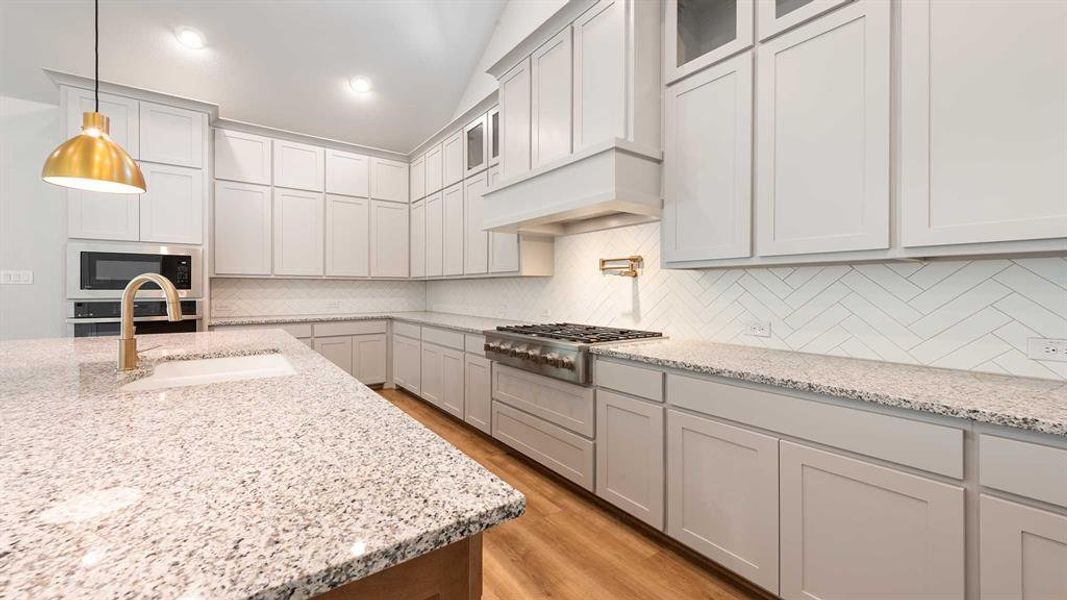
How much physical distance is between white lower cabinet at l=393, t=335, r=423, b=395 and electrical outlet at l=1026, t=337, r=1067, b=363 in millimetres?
4018

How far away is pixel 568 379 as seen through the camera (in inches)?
95.2

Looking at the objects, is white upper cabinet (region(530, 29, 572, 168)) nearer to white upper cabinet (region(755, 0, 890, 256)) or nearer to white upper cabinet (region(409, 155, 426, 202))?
white upper cabinet (region(755, 0, 890, 256))

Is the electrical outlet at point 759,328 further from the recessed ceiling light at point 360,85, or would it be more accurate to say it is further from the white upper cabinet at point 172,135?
the white upper cabinet at point 172,135

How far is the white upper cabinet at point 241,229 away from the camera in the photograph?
413cm

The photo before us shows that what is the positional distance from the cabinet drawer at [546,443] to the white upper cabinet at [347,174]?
3.14m

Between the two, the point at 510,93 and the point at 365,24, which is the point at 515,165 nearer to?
the point at 510,93

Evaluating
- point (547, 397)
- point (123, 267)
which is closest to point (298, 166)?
point (123, 267)

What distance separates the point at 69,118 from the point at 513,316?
369 cm

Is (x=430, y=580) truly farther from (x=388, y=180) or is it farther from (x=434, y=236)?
(x=388, y=180)

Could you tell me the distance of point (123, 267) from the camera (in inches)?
133

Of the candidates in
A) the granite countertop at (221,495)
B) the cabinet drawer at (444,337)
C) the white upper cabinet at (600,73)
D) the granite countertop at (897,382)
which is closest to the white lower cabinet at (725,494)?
the granite countertop at (897,382)

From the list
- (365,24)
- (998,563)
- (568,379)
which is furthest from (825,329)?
(365,24)

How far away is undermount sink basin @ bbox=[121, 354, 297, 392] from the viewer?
1512 millimetres

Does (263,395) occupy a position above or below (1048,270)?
below
